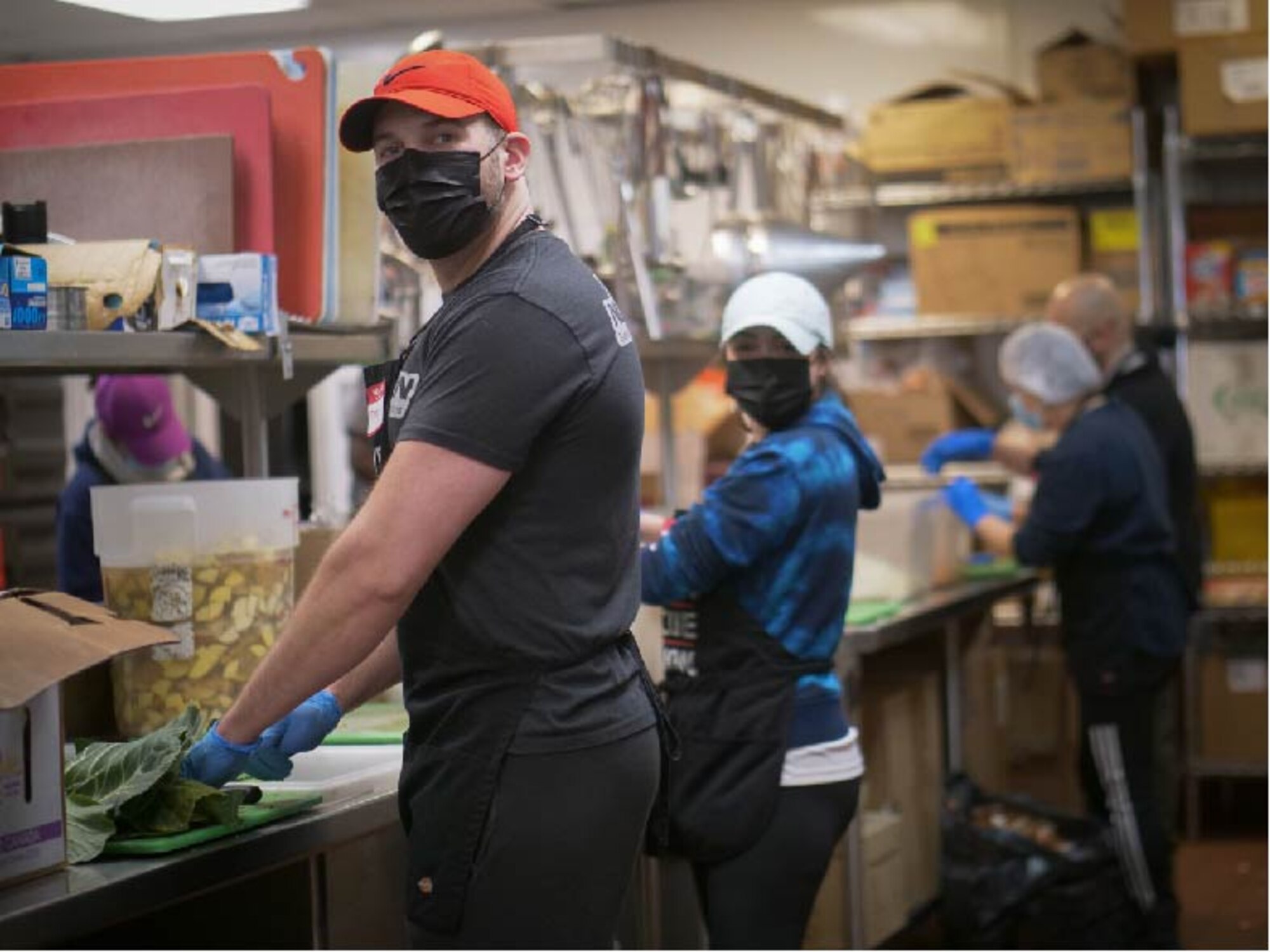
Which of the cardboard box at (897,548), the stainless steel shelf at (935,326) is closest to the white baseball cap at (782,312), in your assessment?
the cardboard box at (897,548)

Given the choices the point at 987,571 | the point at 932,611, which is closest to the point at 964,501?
the point at 987,571

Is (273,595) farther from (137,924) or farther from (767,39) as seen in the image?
(767,39)

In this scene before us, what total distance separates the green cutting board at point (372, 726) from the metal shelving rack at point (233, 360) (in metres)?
0.44

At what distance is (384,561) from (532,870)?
0.37 metres

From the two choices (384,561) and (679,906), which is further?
(679,906)

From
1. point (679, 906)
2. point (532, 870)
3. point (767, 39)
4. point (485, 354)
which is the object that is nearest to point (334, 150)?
point (485, 354)

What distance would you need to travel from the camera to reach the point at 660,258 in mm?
4141

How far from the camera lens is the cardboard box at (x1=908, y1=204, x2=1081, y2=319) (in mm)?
6703

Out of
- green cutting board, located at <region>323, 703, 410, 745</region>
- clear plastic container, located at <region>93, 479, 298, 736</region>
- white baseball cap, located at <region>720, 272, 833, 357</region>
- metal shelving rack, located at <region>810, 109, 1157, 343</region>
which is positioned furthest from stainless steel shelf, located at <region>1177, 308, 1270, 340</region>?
clear plastic container, located at <region>93, 479, 298, 736</region>

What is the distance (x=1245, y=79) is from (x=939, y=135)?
3.66 feet

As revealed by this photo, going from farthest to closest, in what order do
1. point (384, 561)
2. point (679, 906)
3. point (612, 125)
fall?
1. point (612, 125)
2. point (679, 906)
3. point (384, 561)

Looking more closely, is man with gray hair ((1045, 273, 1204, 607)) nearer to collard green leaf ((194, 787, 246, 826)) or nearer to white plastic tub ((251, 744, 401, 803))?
white plastic tub ((251, 744, 401, 803))

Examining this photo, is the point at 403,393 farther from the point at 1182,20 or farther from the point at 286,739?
the point at 1182,20

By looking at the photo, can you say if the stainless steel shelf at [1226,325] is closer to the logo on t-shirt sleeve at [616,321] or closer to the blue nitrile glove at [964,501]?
the blue nitrile glove at [964,501]
